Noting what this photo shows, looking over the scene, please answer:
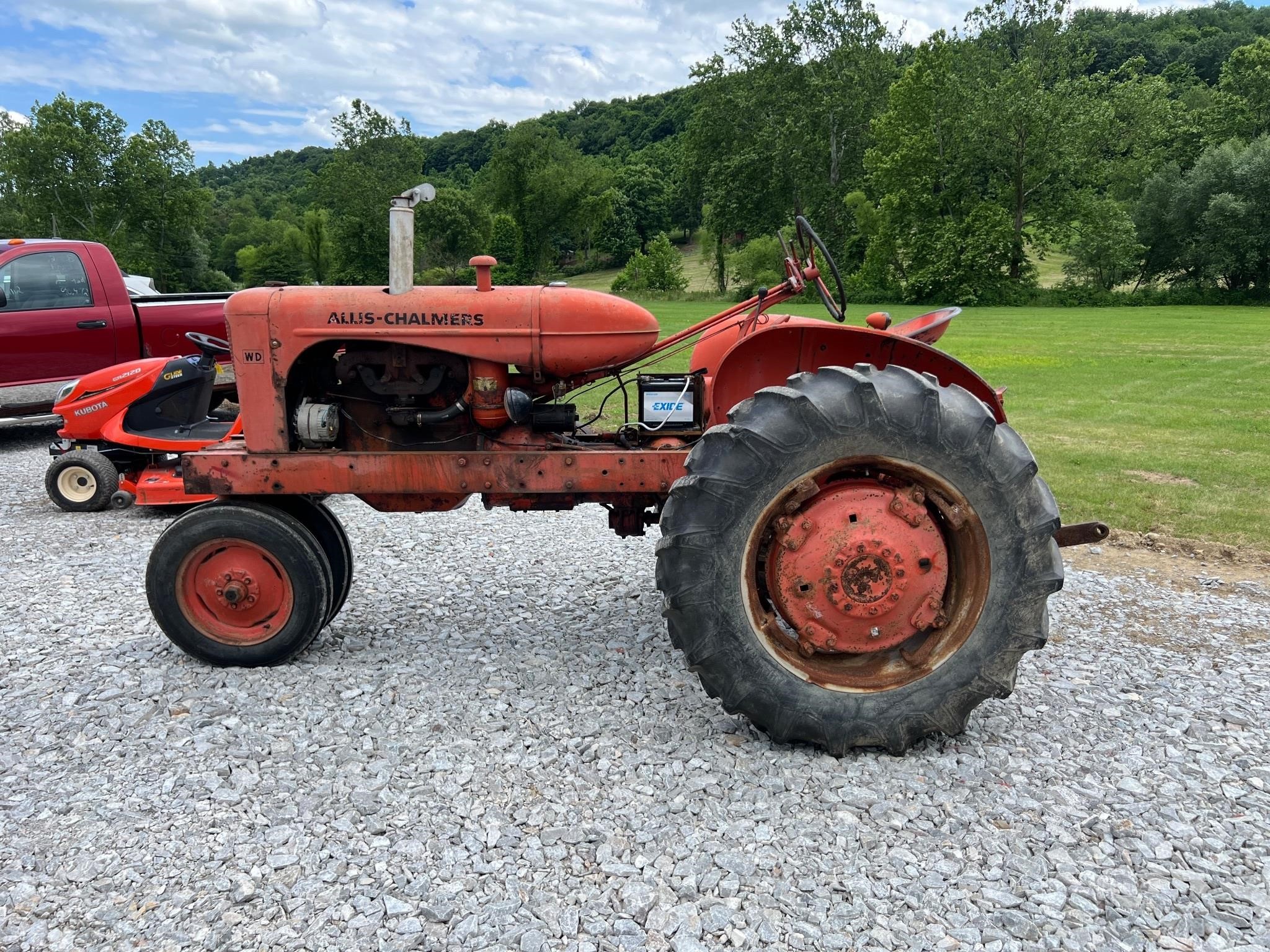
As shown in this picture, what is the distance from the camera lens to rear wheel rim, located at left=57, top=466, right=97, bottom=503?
6992 millimetres

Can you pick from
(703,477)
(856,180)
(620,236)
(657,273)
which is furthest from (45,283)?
(620,236)

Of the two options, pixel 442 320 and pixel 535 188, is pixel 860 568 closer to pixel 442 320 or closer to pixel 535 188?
pixel 442 320

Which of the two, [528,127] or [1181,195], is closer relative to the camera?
[1181,195]

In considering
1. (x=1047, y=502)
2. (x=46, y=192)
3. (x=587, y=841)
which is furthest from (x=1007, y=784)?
(x=46, y=192)

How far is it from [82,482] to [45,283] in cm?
349

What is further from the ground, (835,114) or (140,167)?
(835,114)

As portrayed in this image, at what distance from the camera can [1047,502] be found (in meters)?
3.07

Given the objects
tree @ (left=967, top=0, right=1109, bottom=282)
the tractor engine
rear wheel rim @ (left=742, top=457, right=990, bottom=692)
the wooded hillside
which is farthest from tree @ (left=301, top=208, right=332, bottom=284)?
rear wheel rim @ (left=742, top=457, right=990, bottom=692)

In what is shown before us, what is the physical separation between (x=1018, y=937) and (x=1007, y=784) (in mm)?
765

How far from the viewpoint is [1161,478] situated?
780cm

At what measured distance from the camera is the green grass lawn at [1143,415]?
6.79 m

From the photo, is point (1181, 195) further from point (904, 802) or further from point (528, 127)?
point (904, 802)

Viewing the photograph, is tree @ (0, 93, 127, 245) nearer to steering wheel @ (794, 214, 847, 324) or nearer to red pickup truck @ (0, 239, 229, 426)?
red pickup truck @ (0, 239, 229, 426)

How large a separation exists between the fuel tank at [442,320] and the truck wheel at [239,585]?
2.44ft
